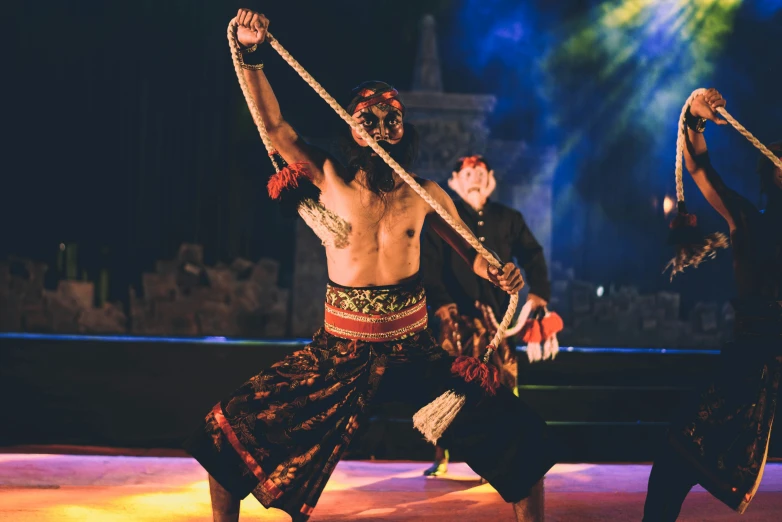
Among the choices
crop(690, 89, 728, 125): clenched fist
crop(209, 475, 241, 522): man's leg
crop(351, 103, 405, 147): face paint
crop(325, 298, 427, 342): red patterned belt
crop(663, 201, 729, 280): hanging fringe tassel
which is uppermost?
crop(690, 89, 728, 125): clenched fist

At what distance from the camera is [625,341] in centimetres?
721

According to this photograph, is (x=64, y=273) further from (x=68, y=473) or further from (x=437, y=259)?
(x=437, y=259)

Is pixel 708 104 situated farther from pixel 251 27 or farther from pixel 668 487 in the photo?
pixel 251 27

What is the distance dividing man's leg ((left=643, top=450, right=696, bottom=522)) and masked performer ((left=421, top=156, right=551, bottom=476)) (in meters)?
1.31

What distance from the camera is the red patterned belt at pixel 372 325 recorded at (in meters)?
2.45

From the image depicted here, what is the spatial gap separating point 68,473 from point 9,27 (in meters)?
4.60

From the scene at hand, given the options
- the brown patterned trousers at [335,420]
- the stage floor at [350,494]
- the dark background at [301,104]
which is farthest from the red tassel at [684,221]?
the dark background at [301,104]

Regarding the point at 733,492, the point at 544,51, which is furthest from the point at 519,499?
the point at 544,51

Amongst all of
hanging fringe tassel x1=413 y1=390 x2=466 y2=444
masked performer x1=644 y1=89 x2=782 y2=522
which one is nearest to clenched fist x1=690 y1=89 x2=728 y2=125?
masked performer x1=644 y1=89 x2=782 y2=522

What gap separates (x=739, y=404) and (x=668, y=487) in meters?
0.35

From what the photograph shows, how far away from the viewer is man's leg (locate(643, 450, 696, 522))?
250cm

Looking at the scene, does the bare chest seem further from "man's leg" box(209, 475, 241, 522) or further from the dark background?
the dark background

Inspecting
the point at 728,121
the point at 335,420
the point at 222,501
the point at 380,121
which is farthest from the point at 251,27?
the point at 728,121

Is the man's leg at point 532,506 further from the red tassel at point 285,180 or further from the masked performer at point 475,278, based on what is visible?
the masked performer at point 475,278
